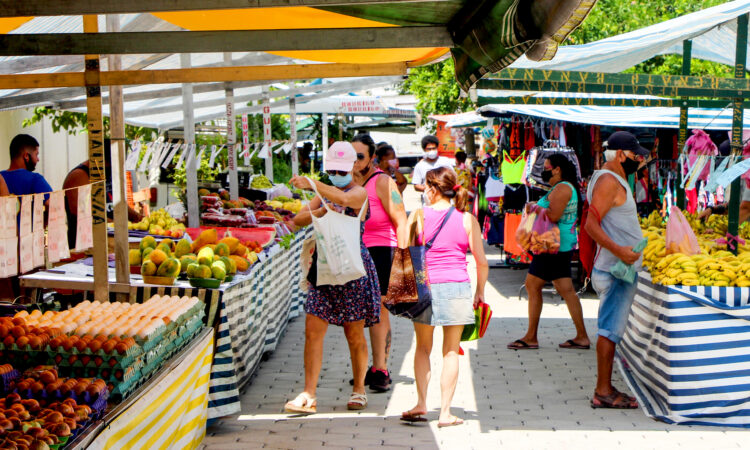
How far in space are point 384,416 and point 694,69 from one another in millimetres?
15584

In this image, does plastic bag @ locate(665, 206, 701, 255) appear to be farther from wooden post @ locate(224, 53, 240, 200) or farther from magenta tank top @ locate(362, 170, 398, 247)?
wooden post @ locate(224, 53, 240, 200)

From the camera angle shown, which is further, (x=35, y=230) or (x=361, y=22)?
(x=361, y=22)

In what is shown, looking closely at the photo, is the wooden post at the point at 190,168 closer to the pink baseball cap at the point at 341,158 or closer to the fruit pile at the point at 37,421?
the pink baseball cap at the point at 341,158

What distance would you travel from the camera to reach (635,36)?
7816 millimetres

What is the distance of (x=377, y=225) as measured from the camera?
21.4 ft

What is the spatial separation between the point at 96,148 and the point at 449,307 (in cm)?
255

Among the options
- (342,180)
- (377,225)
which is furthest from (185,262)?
(377,225)

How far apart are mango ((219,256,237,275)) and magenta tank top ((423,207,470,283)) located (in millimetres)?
1542

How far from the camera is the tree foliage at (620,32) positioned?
62.7 feet

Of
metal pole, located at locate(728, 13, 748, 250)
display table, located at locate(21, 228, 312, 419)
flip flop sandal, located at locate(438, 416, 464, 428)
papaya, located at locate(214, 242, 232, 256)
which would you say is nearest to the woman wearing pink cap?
display table, located at locate(21, 228, 312, 419)

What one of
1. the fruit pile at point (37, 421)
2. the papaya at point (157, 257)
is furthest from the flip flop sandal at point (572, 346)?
the fruit pile at point (37, 421)

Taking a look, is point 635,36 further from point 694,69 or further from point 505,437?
point 694,69

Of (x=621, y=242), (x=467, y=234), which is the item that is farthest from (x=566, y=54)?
(x=467, y=234)

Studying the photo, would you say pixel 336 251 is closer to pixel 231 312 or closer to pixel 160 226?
pixel 231 312
